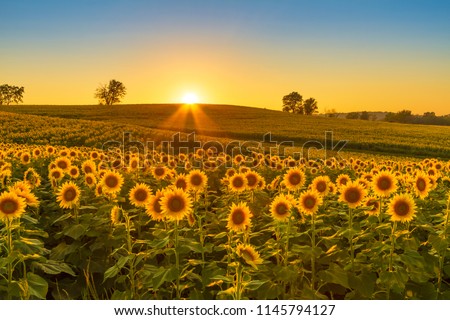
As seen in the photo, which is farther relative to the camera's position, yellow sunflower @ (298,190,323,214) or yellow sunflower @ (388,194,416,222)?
yellow sunflower @ (298,190,323,214)

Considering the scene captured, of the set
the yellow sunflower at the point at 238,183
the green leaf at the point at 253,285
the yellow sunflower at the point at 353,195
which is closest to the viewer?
the green leaf at the point at 253,285

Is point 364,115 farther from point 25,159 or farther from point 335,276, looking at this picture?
point 335,276

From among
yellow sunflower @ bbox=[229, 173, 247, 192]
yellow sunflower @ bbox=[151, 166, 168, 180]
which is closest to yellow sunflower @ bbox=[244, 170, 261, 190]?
yellow sunflower @ bbox=[229, 173, 247, 192]

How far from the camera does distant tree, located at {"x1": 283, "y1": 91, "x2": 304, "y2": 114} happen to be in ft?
408

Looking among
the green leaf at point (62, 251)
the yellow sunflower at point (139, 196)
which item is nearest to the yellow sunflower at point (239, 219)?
the yellow sunflower at point (139, 196)

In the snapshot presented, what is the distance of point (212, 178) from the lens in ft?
39.0

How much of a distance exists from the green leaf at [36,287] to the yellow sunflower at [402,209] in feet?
11.7

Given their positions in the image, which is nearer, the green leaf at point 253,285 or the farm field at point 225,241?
the green leaf at point 253,285

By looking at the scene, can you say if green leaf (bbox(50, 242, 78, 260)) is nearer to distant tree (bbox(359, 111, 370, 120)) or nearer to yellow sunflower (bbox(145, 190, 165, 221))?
yellow sunflower (bbox(145, 190, 165, 221))

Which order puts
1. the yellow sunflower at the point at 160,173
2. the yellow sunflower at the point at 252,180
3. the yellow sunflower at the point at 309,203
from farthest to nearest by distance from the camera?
the yellow sunflower at the point at 160,173 < the yellow sunflower at the point at 252,180 < the yellow sunflower at the point at 309,203

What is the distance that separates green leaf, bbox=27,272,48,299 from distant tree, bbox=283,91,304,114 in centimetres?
12155

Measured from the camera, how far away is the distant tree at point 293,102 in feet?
408

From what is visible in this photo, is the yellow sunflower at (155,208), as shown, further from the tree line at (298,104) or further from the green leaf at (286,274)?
the tree line at (298,104)

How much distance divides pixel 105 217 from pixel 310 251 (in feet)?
10.2
